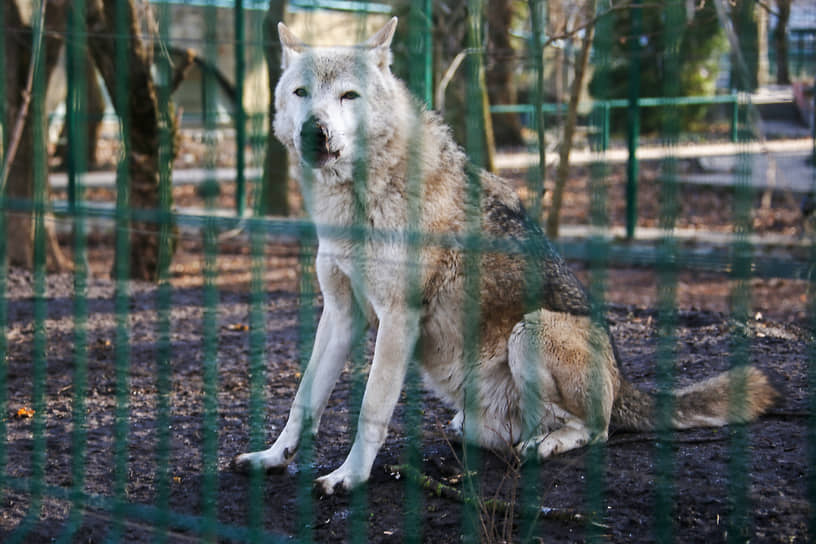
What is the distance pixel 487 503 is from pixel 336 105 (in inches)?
68.7

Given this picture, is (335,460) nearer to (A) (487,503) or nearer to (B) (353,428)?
(B) (353,428)

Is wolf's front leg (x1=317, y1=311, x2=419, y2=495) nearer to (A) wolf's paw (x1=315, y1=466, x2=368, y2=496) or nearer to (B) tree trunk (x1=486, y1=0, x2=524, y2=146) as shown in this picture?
(A) wolf's paw (x1=315, y1=466, x2=368, y2=496)

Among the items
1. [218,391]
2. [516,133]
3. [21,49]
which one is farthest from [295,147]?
[516,133]

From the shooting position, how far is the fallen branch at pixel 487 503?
3137 mm

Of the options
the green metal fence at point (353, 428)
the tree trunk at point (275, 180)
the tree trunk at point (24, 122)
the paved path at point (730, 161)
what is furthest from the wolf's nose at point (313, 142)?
the paved path at point (730, 161)

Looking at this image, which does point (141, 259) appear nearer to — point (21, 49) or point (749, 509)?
point (21, 49)

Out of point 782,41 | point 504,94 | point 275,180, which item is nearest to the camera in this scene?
point 782,41

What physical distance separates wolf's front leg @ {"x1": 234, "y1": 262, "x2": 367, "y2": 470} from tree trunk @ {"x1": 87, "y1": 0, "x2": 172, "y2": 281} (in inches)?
145

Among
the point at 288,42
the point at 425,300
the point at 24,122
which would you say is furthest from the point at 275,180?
the point at 425,300

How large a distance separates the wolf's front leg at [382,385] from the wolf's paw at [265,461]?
32 centimetres

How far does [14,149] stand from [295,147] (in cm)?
532

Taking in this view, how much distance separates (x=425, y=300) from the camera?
3.91 metres

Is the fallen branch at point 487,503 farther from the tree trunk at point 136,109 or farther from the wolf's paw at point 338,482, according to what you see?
the tree trunk at point 136,109

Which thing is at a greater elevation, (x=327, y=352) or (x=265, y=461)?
(x=327, y=352)
